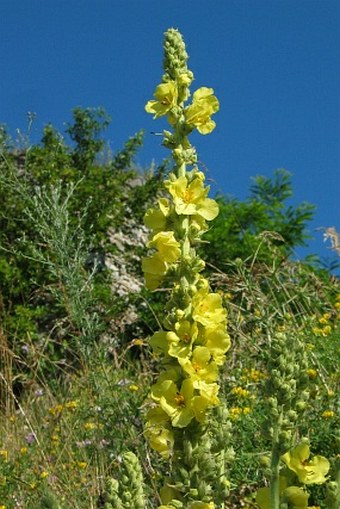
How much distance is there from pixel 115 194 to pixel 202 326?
9979 millimetres

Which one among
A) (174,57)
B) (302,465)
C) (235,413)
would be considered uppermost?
(174,57)

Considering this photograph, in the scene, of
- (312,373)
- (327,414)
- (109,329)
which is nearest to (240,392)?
(312,373)

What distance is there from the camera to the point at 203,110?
242 centimetres

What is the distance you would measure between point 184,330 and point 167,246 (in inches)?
8.4

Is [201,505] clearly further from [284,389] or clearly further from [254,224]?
[254,224]

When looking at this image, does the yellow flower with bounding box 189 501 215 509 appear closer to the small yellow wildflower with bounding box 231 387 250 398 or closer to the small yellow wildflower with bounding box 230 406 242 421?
the small yellow wildflower with bounding box 230 406 242 421

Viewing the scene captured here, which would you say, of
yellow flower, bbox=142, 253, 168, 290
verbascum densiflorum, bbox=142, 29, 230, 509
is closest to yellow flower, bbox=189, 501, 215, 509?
verbascum densiflorum, bbox=142, 29, 230, 509

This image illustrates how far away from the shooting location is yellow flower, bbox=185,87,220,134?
2.42 metres

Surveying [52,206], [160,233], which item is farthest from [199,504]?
[52,206]

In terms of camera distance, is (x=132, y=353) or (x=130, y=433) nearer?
(x=130, y=433)

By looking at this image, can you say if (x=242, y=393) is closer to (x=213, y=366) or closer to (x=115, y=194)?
(x=213, y=366)

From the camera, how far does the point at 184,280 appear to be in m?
2.15

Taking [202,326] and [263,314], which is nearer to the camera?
[202,326]

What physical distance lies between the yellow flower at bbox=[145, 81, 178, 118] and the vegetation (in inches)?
7.1
